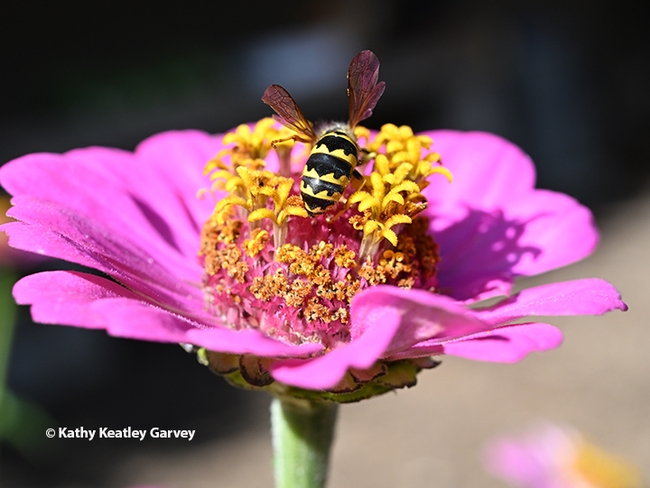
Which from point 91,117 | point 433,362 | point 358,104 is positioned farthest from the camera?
point 91,117

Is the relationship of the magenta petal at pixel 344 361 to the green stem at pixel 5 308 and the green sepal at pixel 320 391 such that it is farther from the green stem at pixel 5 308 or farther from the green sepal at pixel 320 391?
the green stem at pixel 5 308

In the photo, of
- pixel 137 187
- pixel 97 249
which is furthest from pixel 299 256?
pixel 137 187

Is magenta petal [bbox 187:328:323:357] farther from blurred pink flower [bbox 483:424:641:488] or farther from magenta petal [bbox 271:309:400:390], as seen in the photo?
blurred pink flower [bbox 483:424:641:488]

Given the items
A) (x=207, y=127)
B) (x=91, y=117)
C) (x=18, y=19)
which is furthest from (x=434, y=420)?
(x=18, y=19)

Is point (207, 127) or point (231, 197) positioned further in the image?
point (207, 127)

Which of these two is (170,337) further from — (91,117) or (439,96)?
(439,96)

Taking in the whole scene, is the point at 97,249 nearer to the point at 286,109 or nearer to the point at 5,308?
the point at 286,109

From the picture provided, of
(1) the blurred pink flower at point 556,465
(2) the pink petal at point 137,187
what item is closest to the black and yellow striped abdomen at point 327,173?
(2) the pink petal at point 137,187
